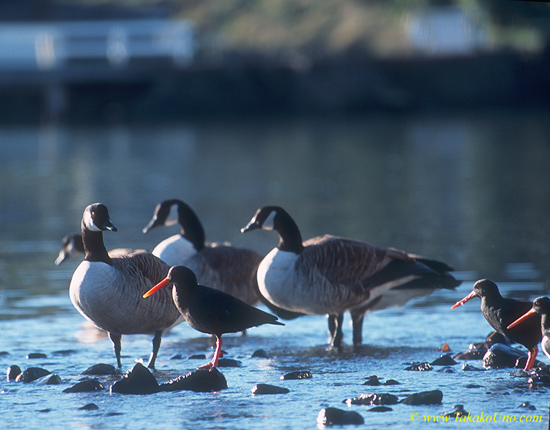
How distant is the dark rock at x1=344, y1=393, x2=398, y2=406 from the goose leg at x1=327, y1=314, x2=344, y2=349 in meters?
2.24

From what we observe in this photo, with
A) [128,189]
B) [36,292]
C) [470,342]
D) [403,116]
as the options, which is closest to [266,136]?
[403,116]

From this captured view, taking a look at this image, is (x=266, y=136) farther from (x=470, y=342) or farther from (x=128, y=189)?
(x=470, y=342)

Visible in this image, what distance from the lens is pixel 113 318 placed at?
8109mm

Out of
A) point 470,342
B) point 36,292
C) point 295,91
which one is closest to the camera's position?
point 470,342

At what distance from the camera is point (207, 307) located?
7.76m

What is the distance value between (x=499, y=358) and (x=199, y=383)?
8.59 ft

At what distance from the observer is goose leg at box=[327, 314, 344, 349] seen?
9.08 metres

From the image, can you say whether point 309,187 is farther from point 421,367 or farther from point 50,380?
point 50,380

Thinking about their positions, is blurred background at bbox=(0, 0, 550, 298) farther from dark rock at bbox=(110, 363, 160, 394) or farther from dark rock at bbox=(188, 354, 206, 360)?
dark rock at bbox=(110, 363, 160, 394)

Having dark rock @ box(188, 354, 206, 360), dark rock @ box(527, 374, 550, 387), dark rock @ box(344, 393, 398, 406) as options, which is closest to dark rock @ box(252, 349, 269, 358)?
dark rock @ box(188, 354, 206, 360)

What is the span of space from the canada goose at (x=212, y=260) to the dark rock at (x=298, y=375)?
7.63 feet

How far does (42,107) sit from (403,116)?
86.0ft

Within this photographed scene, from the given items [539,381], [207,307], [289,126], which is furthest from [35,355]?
[289,126]

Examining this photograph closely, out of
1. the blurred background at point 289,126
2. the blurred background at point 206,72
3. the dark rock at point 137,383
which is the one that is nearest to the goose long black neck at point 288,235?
the dark rock at point 137,383
